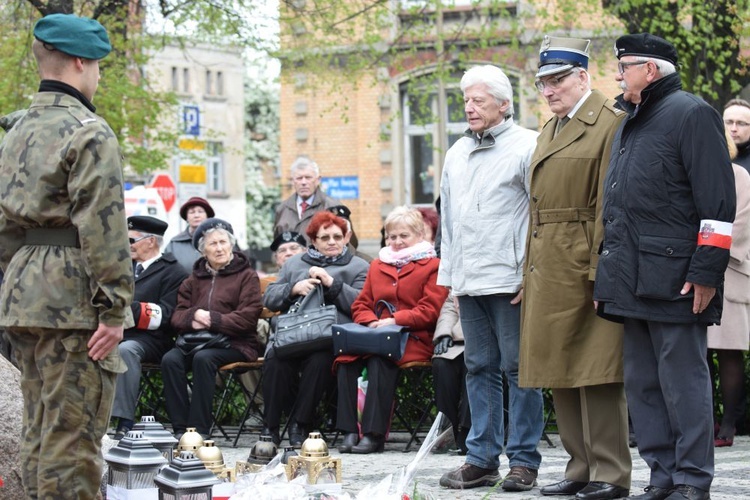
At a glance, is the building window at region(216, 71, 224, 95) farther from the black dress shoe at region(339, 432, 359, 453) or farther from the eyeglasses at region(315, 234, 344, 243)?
the black dress shoe at region(339, 432, 359, 453)

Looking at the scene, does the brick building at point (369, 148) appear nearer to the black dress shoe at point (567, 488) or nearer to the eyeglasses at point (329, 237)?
the eyeglasses at point (329, 237)

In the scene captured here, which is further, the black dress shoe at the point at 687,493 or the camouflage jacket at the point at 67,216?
the black dress shoe at the point at 687,493

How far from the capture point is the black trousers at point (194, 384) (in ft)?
32.3

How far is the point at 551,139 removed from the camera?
6.76 metres

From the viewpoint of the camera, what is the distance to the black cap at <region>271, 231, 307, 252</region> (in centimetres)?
1110

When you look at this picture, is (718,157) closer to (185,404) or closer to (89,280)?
(89,280)

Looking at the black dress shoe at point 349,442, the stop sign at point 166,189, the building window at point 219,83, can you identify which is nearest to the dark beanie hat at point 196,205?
the black dress shoe at point 349,442

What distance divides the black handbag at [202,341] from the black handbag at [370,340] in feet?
3.46

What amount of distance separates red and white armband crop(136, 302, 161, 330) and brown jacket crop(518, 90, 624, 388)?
4214mm

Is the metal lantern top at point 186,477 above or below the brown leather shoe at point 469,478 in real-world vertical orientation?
above

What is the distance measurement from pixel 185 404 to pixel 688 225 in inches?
201

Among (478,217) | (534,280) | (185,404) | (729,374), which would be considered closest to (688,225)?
(534,280)

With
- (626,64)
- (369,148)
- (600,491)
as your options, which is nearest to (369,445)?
(600,491)

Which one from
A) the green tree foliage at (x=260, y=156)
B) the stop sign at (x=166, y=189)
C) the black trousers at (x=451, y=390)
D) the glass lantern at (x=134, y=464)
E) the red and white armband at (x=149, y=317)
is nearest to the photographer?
the glass lantern at (x=134, y=464)
